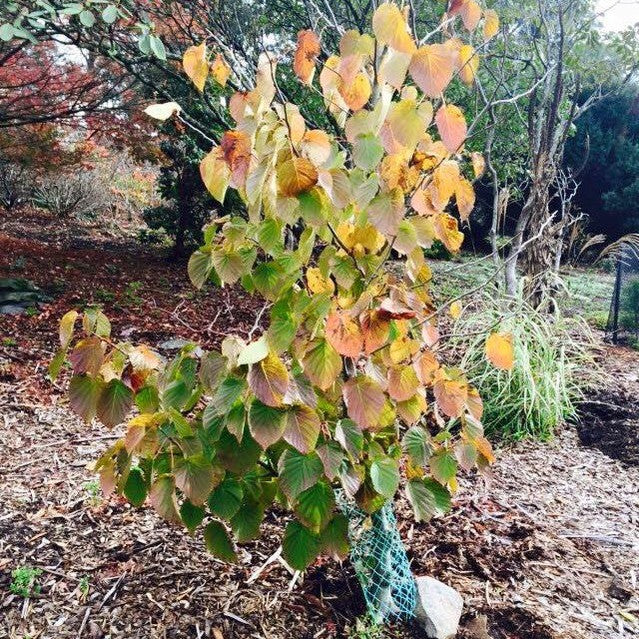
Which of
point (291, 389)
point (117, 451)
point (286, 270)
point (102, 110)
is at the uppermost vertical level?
point (102, 110)

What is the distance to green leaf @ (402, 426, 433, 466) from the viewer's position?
4.27 feet

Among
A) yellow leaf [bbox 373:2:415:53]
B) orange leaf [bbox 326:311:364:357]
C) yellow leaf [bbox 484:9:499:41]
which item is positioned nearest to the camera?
yellow leaf [bbox 373:2:415:53]

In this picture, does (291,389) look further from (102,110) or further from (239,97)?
(102,110)

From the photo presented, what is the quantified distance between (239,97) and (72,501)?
1.57 meters

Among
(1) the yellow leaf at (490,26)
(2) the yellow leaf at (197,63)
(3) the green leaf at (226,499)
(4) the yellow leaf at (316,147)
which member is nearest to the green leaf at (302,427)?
(3) the green leaf at (226,499)

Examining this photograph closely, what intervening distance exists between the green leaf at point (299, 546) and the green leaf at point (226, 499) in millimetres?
132

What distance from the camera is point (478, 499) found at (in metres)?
2.30

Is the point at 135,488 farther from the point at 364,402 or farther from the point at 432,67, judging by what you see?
the point at 432,67

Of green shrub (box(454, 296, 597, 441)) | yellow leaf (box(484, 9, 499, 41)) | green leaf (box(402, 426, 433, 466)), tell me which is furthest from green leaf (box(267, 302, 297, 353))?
green shrub (box(454, 296, 597, 441))

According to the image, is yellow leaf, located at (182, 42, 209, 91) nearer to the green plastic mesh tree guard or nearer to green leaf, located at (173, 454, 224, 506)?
green leaf, located at (173, 454, 224, 506)

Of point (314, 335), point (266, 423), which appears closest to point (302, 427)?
point (266, 423)

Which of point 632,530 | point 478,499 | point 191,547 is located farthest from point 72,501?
point 632,530

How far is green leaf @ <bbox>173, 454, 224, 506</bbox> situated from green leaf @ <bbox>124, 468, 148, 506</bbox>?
0.63 feet

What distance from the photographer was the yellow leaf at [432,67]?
949 mm
